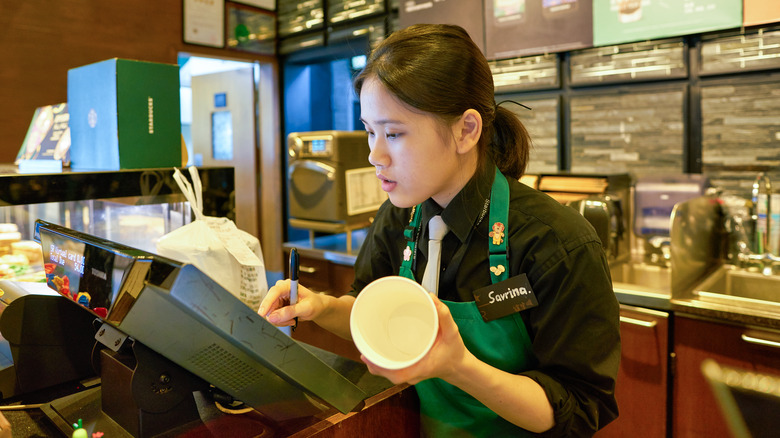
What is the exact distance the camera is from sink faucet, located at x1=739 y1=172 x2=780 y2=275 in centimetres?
236

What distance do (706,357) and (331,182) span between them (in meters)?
1.92

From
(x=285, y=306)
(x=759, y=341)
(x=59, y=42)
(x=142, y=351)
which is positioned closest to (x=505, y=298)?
(x=285, y=306)

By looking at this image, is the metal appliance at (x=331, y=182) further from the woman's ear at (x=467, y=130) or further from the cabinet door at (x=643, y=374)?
the woman's ear at (x=467, y=130)

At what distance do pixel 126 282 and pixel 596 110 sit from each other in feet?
8.92

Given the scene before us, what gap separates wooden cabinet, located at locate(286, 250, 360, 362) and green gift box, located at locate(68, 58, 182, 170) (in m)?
1.66

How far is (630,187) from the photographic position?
2742 mm

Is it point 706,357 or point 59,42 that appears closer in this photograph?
point 706,357

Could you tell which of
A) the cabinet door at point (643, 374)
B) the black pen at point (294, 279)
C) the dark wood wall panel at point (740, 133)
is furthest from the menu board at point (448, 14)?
the black pen at point (294, 279)

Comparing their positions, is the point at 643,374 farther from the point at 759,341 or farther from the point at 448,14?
the point at 448,14

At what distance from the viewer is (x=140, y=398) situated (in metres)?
0.83

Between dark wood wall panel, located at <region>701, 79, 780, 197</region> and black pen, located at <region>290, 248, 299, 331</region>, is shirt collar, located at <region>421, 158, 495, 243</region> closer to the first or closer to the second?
black pen, located at <region>290, 248, 299, 331</region>

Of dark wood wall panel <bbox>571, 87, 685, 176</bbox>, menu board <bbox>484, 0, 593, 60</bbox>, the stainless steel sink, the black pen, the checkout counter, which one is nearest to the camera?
the checkout counter

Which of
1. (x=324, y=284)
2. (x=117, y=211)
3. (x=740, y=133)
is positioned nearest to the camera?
(x=117, y=211)

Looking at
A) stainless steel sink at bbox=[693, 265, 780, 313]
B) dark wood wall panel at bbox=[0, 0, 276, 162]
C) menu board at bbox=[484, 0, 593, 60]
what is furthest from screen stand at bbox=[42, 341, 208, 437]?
dark wood wall panel at bbox=[0, 0, 276, 162]
